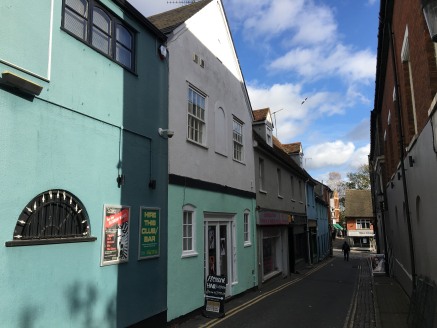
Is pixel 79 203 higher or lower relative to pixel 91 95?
lower

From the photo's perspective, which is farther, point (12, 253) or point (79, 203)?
point (79, 203)

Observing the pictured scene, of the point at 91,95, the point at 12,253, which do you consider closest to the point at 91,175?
the point at 91,95

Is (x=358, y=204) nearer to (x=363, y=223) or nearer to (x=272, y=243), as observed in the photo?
(x=363, y=223)

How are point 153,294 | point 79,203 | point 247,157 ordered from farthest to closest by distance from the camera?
1. point 247,157
2. point 153,294
3. point 79,203

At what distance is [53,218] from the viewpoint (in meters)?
5.74

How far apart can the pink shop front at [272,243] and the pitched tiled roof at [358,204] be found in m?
41.1

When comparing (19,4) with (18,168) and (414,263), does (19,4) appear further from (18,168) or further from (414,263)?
(414,263)

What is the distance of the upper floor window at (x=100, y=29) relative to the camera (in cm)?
653

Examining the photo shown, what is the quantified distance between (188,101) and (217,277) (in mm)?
4788

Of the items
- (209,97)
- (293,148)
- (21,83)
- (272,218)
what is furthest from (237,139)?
(293,148)

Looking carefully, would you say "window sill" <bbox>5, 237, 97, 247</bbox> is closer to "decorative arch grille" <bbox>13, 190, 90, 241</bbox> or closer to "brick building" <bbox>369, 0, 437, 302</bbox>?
"decorative arch grille" <bbox>13, 190, 90, 241</bbox>

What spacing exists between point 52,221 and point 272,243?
45.6ft

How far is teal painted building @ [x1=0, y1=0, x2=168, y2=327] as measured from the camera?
5.17m

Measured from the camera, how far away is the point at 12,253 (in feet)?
16.4
